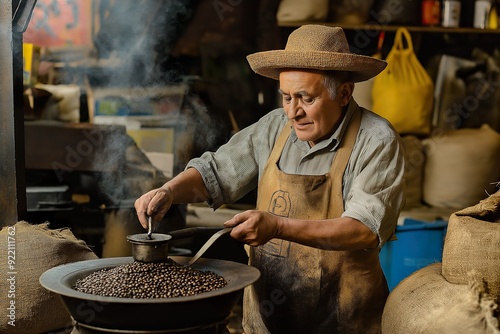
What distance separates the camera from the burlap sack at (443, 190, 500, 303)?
261cm

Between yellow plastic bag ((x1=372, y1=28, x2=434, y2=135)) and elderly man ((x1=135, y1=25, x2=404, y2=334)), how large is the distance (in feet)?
7.34

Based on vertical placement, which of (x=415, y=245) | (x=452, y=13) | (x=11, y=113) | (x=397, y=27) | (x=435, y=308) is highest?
(x=452, y=13)

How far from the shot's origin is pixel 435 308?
265 cm

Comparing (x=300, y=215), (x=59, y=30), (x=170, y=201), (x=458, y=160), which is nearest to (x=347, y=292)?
(x=300, y=215)

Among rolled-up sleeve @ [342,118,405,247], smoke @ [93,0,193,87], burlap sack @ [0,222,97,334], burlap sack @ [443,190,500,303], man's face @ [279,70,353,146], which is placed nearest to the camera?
burlap sack @ [443,190,500,303]

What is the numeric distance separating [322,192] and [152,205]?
28.0 inches

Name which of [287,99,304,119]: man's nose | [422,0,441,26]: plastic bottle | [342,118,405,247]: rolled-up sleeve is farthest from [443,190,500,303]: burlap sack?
[422,0,441,26]: plastic bottle

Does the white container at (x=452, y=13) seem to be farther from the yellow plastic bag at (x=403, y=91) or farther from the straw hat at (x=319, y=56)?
the straw hat at (x=319, y=56)

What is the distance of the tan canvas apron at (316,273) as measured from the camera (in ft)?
9.61

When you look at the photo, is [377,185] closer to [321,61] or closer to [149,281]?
[321,61]

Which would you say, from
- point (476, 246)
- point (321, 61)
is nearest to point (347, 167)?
point (321, 61)

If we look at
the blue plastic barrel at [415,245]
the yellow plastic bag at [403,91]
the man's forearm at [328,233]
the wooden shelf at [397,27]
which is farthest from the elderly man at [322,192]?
the wooden shelf at [397,27]

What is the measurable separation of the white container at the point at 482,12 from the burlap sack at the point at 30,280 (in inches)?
152

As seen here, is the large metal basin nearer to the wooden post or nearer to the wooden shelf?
the wooden post
